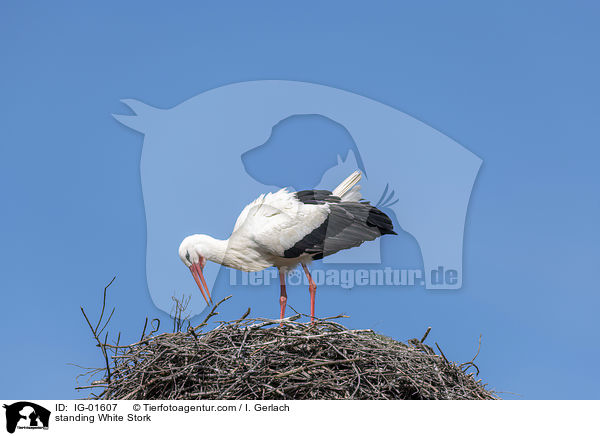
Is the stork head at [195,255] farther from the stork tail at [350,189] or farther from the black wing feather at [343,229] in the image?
the stork tail at [350,189]

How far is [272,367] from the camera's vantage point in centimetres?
354

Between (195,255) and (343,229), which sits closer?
(343,229)

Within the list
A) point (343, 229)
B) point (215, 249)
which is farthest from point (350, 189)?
point (215, 249)

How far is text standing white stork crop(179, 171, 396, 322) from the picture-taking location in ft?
Result: 17.5

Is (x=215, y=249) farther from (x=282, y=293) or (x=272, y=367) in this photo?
(x=272, y=367)

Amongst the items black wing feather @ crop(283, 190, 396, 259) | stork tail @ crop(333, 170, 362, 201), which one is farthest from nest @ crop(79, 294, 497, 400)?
stork tail @ crop(333, 170, 362, 201)

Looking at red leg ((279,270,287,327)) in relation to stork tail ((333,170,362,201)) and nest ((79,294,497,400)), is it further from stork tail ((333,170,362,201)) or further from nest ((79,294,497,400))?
nest ((79,294,497,400))

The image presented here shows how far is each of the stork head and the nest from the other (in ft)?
5.80

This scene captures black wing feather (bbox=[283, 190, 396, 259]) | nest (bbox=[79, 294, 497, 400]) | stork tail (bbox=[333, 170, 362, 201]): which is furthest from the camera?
stork tail (bbox=[333, 170, 362, 201])

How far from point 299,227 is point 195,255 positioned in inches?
37.4

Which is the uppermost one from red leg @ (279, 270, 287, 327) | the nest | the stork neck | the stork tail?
the stork tail

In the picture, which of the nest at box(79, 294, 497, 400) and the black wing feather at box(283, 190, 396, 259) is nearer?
the nest at box(79, 294, 497, 400)
